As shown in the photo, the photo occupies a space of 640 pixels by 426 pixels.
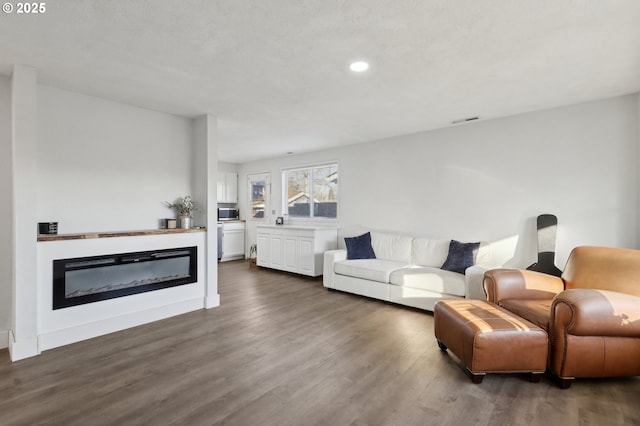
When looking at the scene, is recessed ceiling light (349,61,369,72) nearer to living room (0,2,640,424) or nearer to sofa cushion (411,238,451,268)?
living room (0,2,640,424)

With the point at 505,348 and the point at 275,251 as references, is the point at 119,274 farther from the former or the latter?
the point at 505,348

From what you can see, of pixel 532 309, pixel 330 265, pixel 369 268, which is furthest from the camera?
pixel 330 265

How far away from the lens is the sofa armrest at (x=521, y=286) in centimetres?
275

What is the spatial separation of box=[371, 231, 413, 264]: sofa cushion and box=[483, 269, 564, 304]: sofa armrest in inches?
69.8

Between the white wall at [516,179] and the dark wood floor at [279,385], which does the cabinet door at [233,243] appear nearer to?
the white wall at [516,179]

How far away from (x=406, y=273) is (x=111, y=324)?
3437 millimetres

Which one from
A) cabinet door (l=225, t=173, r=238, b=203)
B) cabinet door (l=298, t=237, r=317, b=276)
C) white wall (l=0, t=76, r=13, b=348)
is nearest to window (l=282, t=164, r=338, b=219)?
cabinet door (l=298, t=237, r=317, b=276)

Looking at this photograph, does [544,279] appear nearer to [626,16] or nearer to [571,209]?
[571,209]

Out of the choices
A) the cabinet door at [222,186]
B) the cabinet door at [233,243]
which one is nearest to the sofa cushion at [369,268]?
the cabinet door at [233,243]

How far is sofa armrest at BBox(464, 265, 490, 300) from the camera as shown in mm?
3426

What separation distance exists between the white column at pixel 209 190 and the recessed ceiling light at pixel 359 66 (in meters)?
2.16

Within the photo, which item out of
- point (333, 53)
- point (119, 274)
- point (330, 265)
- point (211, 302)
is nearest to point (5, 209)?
point (119, 274)

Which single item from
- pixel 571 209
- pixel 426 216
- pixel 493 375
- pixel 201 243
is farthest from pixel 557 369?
pixel 201 243

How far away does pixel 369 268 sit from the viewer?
4250mm
